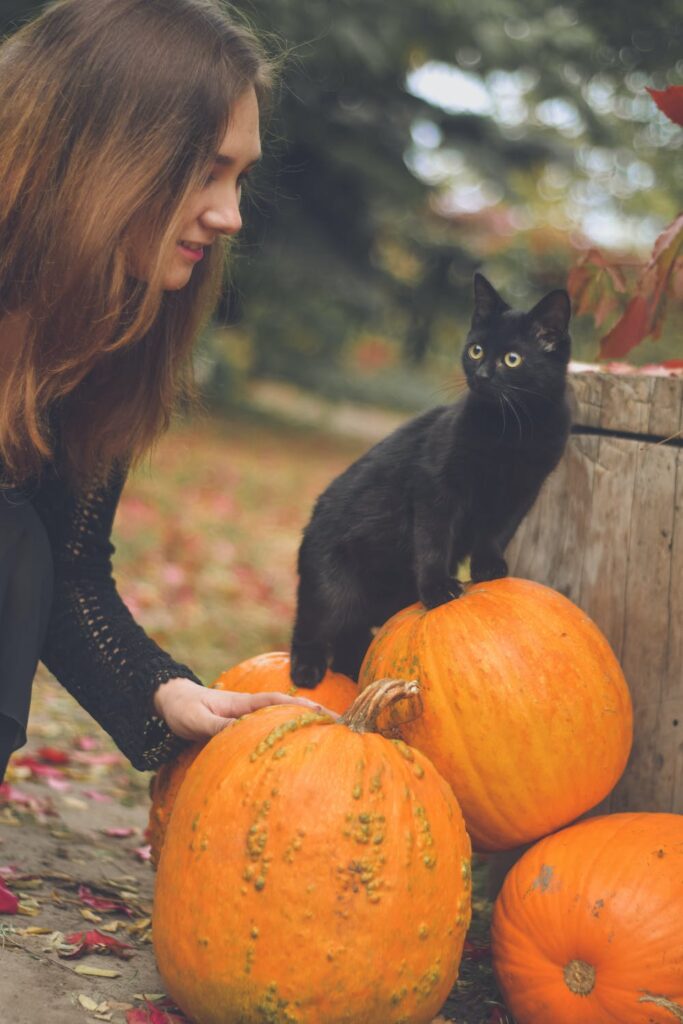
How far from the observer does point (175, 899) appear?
158 cm

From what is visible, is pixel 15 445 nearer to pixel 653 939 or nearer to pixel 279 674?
pixel 279 674

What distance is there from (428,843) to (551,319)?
114 centimetres

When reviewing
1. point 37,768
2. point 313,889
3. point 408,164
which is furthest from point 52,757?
point 408,164

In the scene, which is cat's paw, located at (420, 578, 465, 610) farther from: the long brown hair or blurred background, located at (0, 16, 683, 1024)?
blurred background, located at (0, 16, 683, 1024)

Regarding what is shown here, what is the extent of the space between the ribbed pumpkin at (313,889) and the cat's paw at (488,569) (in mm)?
578

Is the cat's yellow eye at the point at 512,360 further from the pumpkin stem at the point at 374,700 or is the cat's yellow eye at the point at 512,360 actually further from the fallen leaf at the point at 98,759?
the fallen leaf at the point at 98,759

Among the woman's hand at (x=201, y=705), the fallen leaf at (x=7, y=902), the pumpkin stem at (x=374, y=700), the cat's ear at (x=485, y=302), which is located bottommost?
the fallen leaf at (x=7, y=902)

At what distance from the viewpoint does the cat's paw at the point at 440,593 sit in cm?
199

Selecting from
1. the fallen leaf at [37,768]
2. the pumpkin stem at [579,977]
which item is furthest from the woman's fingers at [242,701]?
the fallen leaf at [37,768]

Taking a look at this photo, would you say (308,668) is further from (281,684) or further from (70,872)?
(70,872)

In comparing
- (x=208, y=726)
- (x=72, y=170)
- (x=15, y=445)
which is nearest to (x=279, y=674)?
(x=208, y=726)

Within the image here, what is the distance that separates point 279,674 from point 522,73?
8.23m

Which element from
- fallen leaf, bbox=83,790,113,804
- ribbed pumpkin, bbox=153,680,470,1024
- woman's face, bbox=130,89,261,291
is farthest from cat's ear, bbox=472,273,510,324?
fallen leaf, bbox=83,790,113,804

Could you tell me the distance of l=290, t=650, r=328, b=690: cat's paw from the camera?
2123mm
